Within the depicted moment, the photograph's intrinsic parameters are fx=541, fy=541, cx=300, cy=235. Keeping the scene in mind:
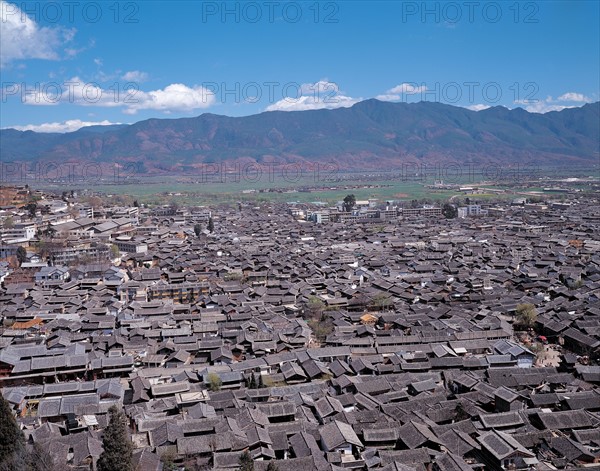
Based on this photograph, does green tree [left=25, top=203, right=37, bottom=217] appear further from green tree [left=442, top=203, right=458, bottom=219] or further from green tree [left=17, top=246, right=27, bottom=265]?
green tree [left=442, top=203, right=458, bottom=219]

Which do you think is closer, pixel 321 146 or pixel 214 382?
pixel 214 382

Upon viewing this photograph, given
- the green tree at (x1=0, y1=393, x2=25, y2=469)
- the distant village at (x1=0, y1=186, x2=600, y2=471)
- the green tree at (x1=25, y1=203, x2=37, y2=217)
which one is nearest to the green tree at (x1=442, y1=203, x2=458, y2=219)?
the distant village at (x1=0, y1=186, x2=600, y2=471)

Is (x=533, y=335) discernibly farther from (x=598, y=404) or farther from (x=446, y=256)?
(x=446, y=256)

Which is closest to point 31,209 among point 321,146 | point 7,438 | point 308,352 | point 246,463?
point 308,352

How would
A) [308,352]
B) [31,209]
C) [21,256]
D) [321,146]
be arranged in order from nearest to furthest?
[308,352]
[21,256]
[31,209]
[321,146]

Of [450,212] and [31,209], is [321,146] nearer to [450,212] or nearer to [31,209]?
[450,212]

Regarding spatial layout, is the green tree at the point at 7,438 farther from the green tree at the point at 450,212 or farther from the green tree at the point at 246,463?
the green tree at the point at 450,212

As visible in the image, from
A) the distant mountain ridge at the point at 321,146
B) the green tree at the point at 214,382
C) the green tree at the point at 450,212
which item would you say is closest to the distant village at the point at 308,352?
the green tree at the point at 214,382

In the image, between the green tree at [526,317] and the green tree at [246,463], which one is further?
the green tree at [526,317]
